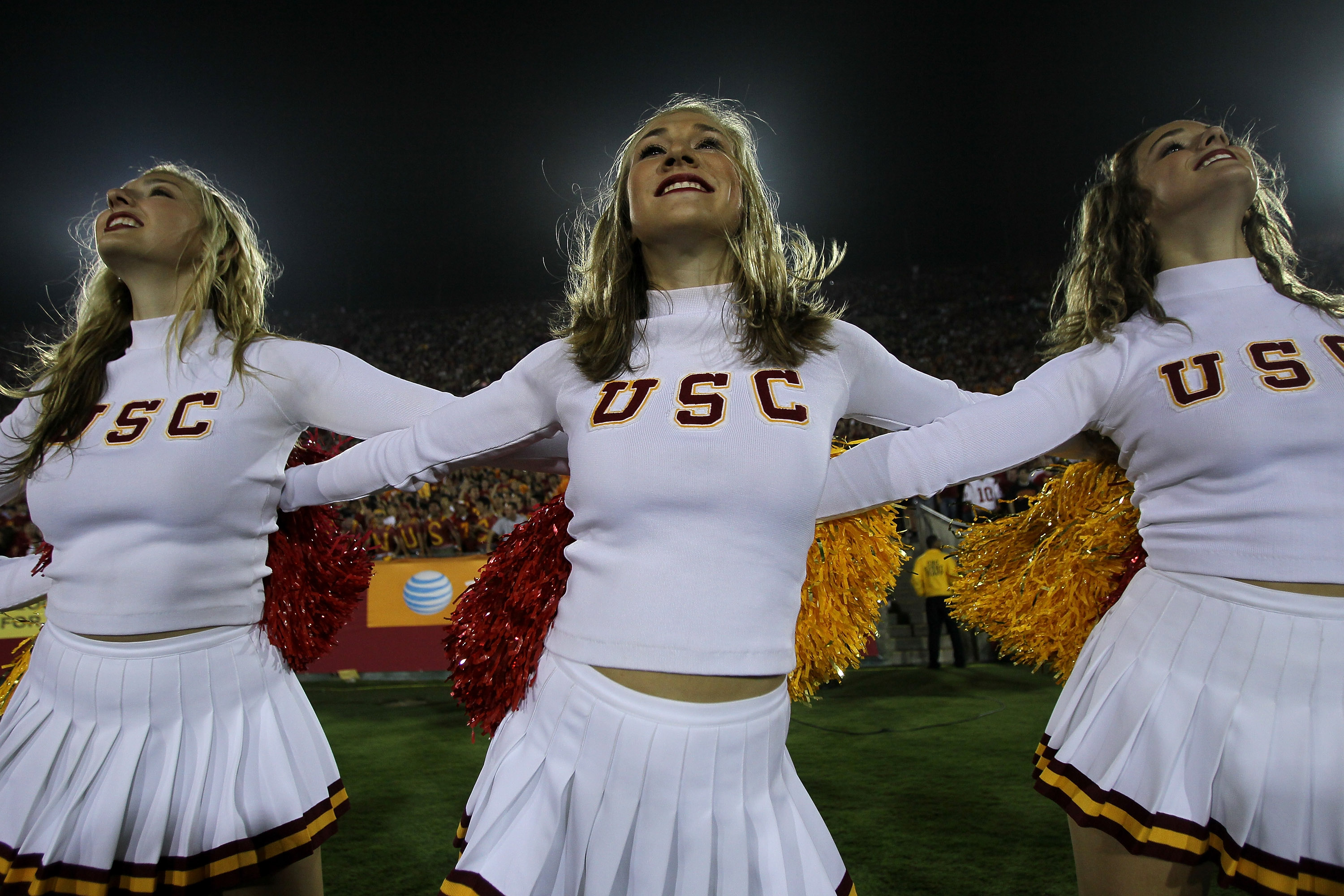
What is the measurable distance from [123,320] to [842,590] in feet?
6.05

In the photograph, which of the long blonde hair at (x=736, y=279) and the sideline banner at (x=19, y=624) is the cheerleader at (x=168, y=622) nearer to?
the long blonde hair at (x=736, y=279)

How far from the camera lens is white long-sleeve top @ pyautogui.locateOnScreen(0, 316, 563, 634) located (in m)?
1.69

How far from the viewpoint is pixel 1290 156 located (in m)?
18.9

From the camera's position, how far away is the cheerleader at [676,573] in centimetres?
124

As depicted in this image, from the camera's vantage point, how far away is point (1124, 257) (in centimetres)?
180

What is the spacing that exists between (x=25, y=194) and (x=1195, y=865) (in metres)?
23.9

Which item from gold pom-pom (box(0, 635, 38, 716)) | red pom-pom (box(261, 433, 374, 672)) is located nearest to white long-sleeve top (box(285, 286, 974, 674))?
red pom-pom (box(261, 433, 374, 672))

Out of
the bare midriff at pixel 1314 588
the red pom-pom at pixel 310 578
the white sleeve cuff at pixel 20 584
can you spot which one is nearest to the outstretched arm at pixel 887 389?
the bare midriff at pixel 1314 588

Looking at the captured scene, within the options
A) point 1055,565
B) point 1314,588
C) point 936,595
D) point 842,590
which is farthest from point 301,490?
point 936,595

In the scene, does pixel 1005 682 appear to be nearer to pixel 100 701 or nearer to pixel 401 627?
pixel 401 627

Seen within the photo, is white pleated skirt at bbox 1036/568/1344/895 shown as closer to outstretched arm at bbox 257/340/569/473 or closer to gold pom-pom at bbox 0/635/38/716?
outstretched arm at bbox 257/340/569/473

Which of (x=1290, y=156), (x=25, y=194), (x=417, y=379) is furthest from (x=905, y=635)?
(x=25, y=194)

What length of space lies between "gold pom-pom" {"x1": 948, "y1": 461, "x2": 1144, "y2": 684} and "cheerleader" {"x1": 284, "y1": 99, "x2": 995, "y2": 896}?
59 centimetres

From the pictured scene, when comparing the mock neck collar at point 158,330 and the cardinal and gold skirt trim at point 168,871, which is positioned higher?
the mock neck collar at point 158,330
